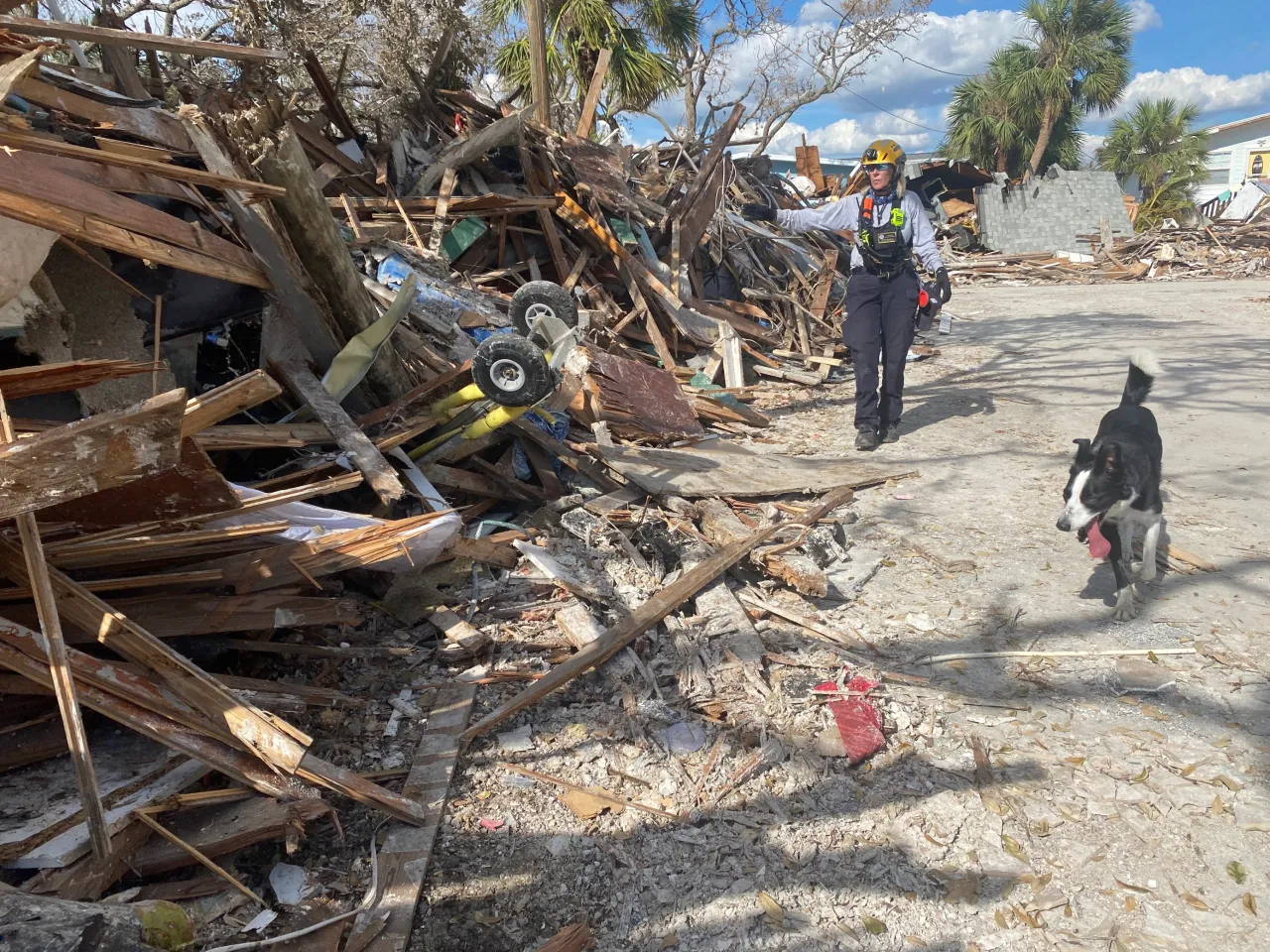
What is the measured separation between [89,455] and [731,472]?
13.2 ft

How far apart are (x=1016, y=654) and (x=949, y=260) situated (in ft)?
77.2

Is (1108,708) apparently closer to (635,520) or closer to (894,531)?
(894,531)

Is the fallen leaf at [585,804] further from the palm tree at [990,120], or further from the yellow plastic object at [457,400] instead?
the palm tree at [990,120]

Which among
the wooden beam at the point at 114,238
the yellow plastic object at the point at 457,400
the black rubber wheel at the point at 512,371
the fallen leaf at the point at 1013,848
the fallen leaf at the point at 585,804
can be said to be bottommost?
the fallen leaf at the point at 1013,848

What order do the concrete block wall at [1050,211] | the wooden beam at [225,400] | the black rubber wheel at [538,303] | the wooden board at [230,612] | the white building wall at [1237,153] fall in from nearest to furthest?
the wooden beam at [225,400]
the wooden board at [230,612]
the black rubber wheel at [538,303]
the concrete block wall at [1050,211]
the white building wall at [1237,153]

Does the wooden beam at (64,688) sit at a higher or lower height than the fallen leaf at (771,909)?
higher

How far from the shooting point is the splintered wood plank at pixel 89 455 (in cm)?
200

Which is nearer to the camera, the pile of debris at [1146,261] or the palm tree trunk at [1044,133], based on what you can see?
the pile of debris at [1146,261]

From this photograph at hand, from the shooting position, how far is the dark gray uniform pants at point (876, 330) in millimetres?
6473

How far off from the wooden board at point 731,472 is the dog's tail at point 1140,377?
5.86ft

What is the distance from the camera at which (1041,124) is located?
34.3 meters

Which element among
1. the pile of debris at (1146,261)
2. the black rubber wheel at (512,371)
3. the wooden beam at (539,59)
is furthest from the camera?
the pile of debris at (1146,261)

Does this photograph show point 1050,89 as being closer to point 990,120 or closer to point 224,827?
point 990,120

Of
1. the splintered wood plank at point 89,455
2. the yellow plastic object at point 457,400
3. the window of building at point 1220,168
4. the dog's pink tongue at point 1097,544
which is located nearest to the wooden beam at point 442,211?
the yellow plastic object at point 457,400
